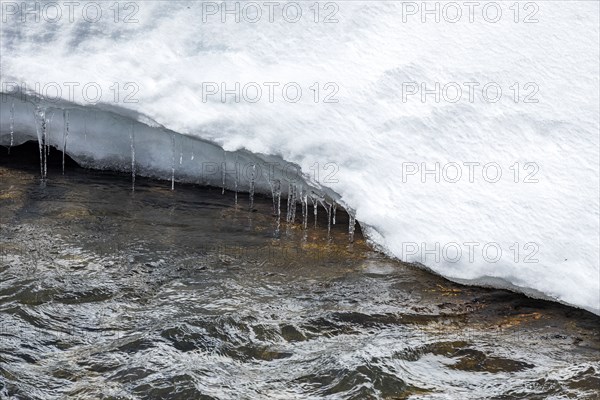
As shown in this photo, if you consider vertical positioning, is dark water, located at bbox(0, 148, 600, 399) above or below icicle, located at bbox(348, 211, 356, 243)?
below

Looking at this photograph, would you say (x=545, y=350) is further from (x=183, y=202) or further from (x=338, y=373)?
(x=183, y=202)

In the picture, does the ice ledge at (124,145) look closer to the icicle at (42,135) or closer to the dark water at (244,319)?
the icicle at (42,135)

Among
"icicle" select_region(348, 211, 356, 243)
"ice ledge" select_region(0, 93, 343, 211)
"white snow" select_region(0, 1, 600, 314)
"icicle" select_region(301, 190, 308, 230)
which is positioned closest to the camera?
"white snow" select_region(0, 1, 600, 314)

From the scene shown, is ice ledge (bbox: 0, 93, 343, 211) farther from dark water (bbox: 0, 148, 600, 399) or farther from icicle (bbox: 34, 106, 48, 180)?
dark water (bbox: 0, 148, 600, 399)

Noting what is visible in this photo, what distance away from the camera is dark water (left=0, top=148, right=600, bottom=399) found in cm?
365

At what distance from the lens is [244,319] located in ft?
13.5

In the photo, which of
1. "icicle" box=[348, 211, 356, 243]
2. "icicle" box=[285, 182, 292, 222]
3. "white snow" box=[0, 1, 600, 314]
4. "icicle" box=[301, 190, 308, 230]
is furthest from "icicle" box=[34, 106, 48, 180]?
"icicle" box=[348, 211, 356, 243]

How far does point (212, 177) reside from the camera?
5793 mm

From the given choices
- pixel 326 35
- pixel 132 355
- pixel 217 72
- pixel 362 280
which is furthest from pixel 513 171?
pixel 132 355

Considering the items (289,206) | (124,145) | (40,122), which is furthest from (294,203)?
(40,122)

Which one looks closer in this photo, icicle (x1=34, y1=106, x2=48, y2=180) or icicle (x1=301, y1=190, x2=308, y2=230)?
icicle (x1=301, y1=190, x2=308, y2=230)

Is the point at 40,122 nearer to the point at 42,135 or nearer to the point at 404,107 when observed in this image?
the point at 42,135

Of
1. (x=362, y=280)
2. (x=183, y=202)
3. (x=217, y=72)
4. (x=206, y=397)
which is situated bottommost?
(x=206, y=397)

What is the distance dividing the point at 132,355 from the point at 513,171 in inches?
88.9
